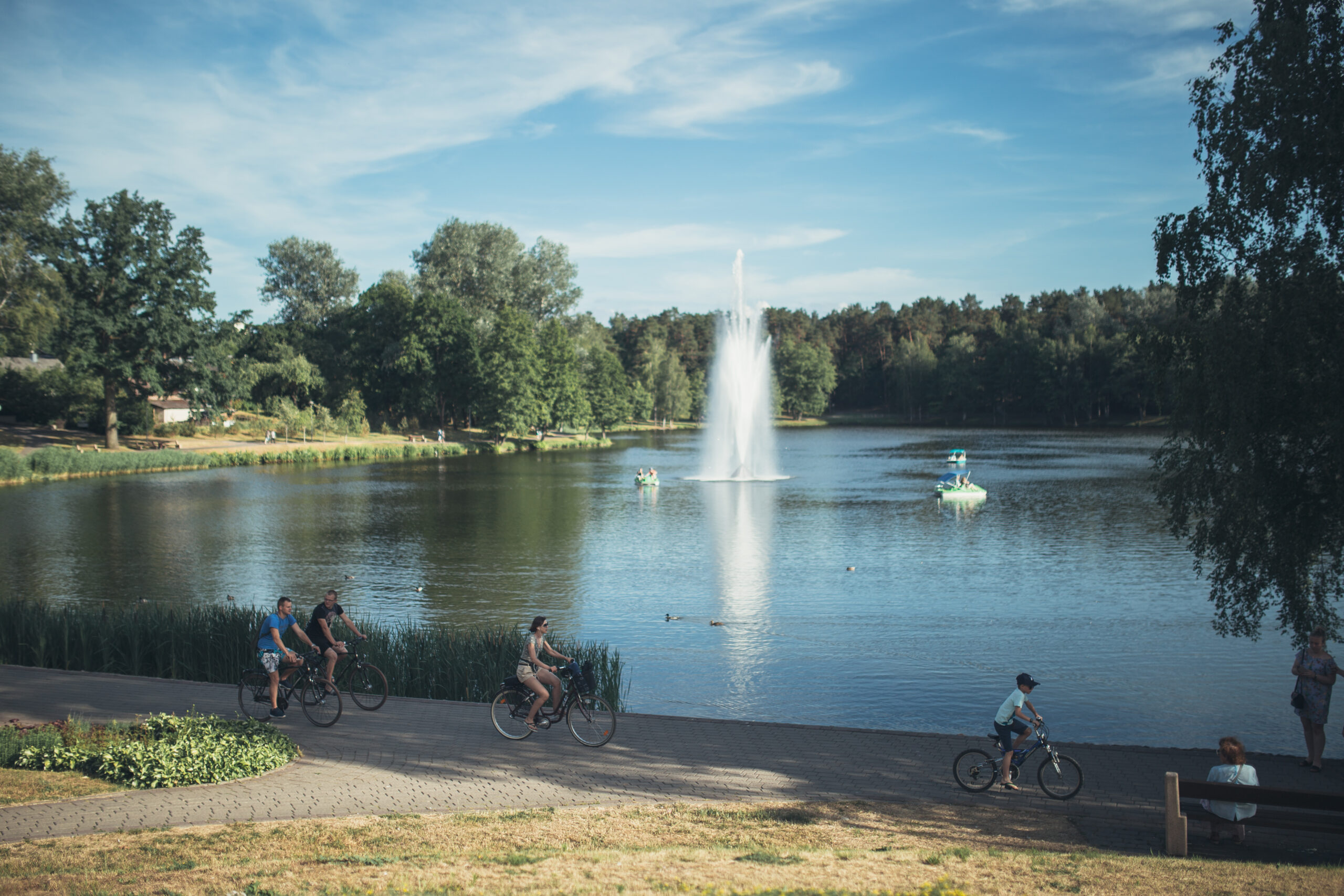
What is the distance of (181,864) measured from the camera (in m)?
8.47

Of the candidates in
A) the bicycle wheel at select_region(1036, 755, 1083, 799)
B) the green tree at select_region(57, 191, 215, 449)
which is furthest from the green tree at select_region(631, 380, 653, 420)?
the bicycle wheel at select_region(1036, 755, 1083, 799)

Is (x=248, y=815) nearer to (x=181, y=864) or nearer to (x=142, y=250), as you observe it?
(x=181, y=864)

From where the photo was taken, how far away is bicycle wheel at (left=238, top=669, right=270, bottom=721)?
1445 cm

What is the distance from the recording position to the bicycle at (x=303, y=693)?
1427 centimetres

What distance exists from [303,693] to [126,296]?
69142mm

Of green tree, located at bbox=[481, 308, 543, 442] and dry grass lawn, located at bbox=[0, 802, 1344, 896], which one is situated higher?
green tree, located at bbox=[481, 308, 543, 442]

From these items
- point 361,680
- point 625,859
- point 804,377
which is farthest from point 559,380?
point 625,859

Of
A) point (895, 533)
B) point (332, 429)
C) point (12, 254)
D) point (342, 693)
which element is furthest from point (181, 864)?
point (332, 429)

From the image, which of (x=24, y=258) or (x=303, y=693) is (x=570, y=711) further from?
(x=24, y=258)

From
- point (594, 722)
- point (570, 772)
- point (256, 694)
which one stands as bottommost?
point (570, 772)

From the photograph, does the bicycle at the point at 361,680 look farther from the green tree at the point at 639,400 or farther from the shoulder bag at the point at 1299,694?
the green tree at the point at 639,400

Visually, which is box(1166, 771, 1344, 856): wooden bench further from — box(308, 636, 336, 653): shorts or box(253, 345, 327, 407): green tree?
box(253, 345, 327, 407): green tree

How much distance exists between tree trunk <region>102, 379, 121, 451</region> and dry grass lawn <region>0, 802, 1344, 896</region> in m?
72.8

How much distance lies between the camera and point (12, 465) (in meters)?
58.6
